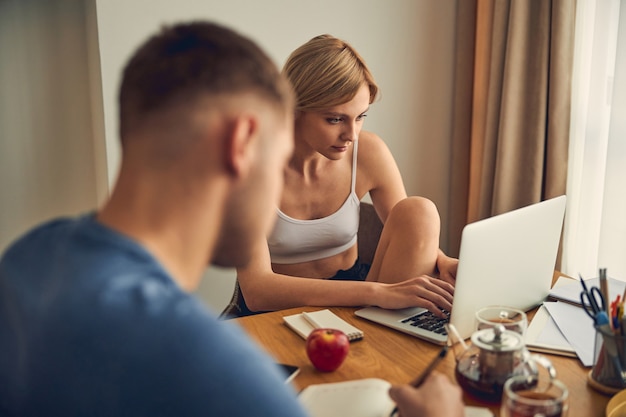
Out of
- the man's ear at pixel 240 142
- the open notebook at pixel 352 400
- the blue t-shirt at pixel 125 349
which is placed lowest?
the open notebook at pixel 352 400

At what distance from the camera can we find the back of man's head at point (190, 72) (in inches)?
26.7

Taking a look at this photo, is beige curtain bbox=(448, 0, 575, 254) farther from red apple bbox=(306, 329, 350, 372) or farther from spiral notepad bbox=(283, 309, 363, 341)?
red apple bbox=(306, 329, 350, 372)

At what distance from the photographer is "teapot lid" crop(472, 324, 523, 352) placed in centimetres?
96

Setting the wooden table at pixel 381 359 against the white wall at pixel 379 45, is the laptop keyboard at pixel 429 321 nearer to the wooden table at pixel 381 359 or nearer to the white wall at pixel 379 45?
the wooden table at pixel 381 359

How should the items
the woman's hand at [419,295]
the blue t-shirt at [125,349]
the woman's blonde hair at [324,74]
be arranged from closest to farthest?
the blue t-shirt at [125,349] → the woman's hand at [419,295] → the woman's blonde hair at [324,74]

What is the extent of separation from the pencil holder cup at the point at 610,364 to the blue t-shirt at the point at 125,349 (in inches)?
24.7

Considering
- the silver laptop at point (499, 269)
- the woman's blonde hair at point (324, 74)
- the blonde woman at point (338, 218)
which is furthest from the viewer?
the woman's blonde hair at point (324, 74)

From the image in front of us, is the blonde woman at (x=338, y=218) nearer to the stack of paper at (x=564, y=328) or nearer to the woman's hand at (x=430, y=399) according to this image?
the stack of paper at (x=564, y=328)

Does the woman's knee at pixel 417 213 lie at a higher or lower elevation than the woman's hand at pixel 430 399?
higher

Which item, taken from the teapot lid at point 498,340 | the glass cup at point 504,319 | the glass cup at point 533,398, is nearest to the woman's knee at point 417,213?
the glass cup at point 504,319

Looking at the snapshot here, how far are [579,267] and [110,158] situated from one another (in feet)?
5.63

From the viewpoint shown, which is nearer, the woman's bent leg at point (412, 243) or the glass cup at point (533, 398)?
the glass cup at point (533, 398)

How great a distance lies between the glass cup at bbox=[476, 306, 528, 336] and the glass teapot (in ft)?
0.12

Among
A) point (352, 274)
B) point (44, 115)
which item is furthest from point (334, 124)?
point (44, 115)
